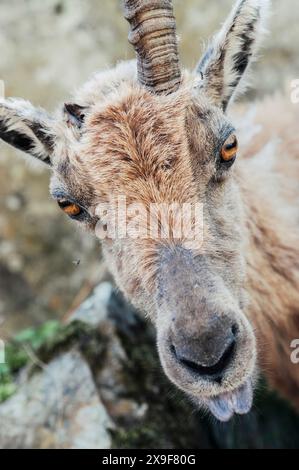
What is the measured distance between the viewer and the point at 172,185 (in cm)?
461

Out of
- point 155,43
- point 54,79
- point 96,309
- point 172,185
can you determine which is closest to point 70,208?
point 172,185

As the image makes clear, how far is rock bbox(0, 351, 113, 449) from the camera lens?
20.2ft

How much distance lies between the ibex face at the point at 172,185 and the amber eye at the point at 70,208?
1 centimetres

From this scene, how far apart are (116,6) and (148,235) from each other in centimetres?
769

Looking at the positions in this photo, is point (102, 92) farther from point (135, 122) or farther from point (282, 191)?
point (282, 191)

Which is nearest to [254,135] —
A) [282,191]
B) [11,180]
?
[282,191]

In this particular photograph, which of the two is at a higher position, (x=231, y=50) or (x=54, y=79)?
(x=231, y=50)

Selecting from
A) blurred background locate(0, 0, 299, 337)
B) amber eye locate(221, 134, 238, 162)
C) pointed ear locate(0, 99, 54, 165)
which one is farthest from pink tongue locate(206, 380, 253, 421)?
blurred background locate(0, 0, 299, 337)

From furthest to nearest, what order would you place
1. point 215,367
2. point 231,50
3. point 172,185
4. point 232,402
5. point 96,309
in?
1. point 96,309
2. point 231,50
3. point 172,185
4. point 232,402
5. point 215,367

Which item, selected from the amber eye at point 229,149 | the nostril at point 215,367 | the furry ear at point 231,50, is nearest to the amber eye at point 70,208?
the amber eye at point 229,149

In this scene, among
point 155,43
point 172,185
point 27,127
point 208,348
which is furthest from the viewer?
point 27,127

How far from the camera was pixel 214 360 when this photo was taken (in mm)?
3900

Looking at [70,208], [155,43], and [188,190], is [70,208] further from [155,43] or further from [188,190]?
[155,43]

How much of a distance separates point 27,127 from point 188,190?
198cm
